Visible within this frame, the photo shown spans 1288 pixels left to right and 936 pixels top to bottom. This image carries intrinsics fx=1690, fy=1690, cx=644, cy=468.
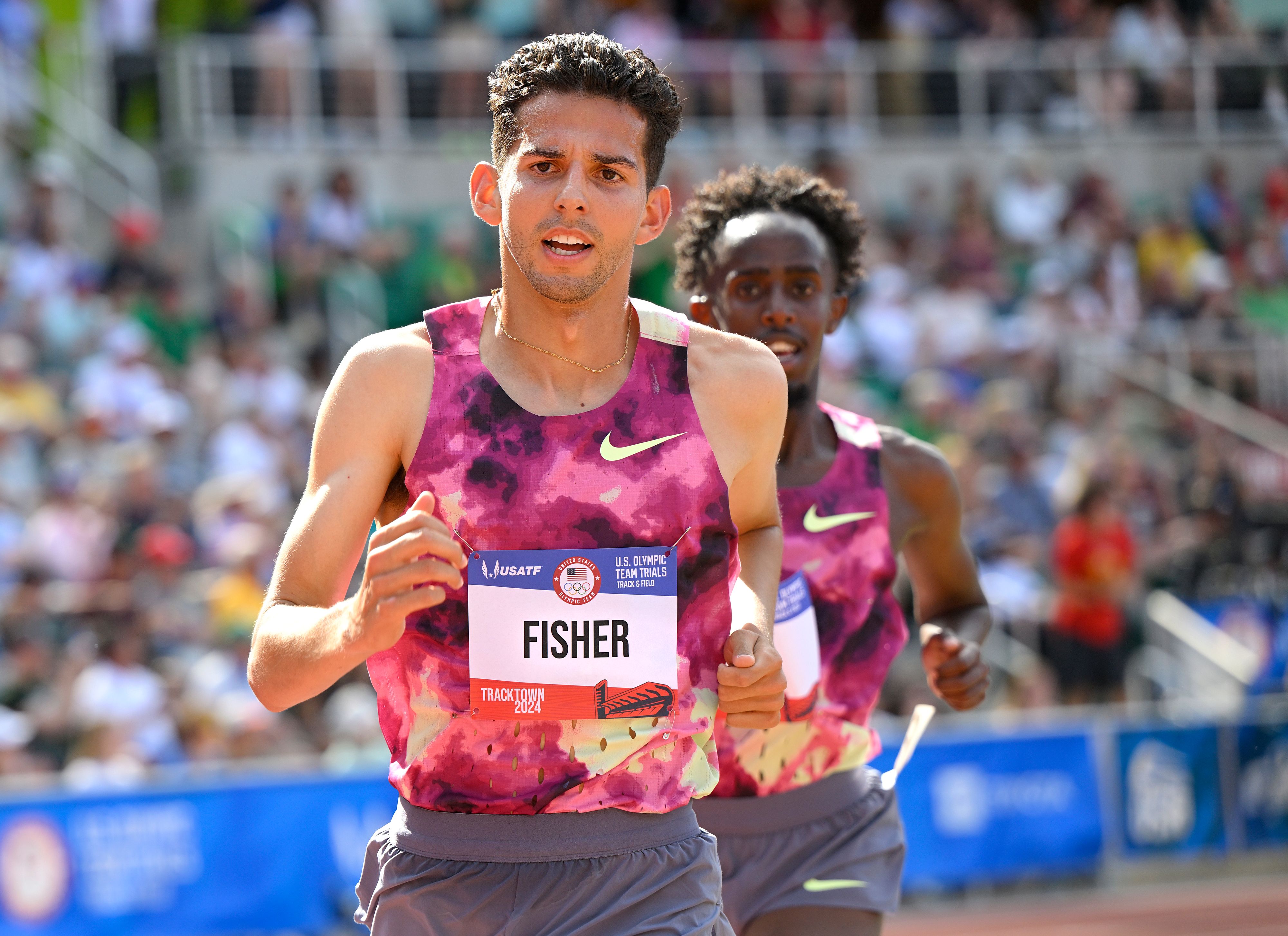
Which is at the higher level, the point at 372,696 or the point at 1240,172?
the point at 1240,172

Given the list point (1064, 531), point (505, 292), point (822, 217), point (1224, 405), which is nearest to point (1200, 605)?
point (1064, 531)

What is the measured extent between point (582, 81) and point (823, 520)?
1.64m

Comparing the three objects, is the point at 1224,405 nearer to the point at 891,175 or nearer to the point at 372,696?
the point at 891,175

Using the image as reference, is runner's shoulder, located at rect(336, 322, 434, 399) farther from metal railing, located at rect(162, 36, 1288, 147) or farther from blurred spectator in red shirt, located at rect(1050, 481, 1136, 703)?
metal railing, located at rect(162, 36, 1288, 147)

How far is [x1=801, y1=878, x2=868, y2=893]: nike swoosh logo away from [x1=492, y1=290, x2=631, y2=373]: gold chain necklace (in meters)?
1.58

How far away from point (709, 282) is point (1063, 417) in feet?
32.7

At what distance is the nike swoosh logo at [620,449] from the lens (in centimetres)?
296

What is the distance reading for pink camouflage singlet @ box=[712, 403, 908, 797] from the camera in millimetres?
4145

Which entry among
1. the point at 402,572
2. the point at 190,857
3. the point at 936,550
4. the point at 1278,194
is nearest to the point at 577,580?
the point at 402,572

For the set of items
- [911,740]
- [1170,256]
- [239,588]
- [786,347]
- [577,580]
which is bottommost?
[239,588]

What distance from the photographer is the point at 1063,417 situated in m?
14.0

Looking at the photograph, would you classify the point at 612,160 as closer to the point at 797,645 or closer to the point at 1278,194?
the point at 797,645

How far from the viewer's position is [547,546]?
2.90 metres

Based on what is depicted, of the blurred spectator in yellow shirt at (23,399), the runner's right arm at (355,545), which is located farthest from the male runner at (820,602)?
the blurred spectator in yellow shirt at (23,399)
